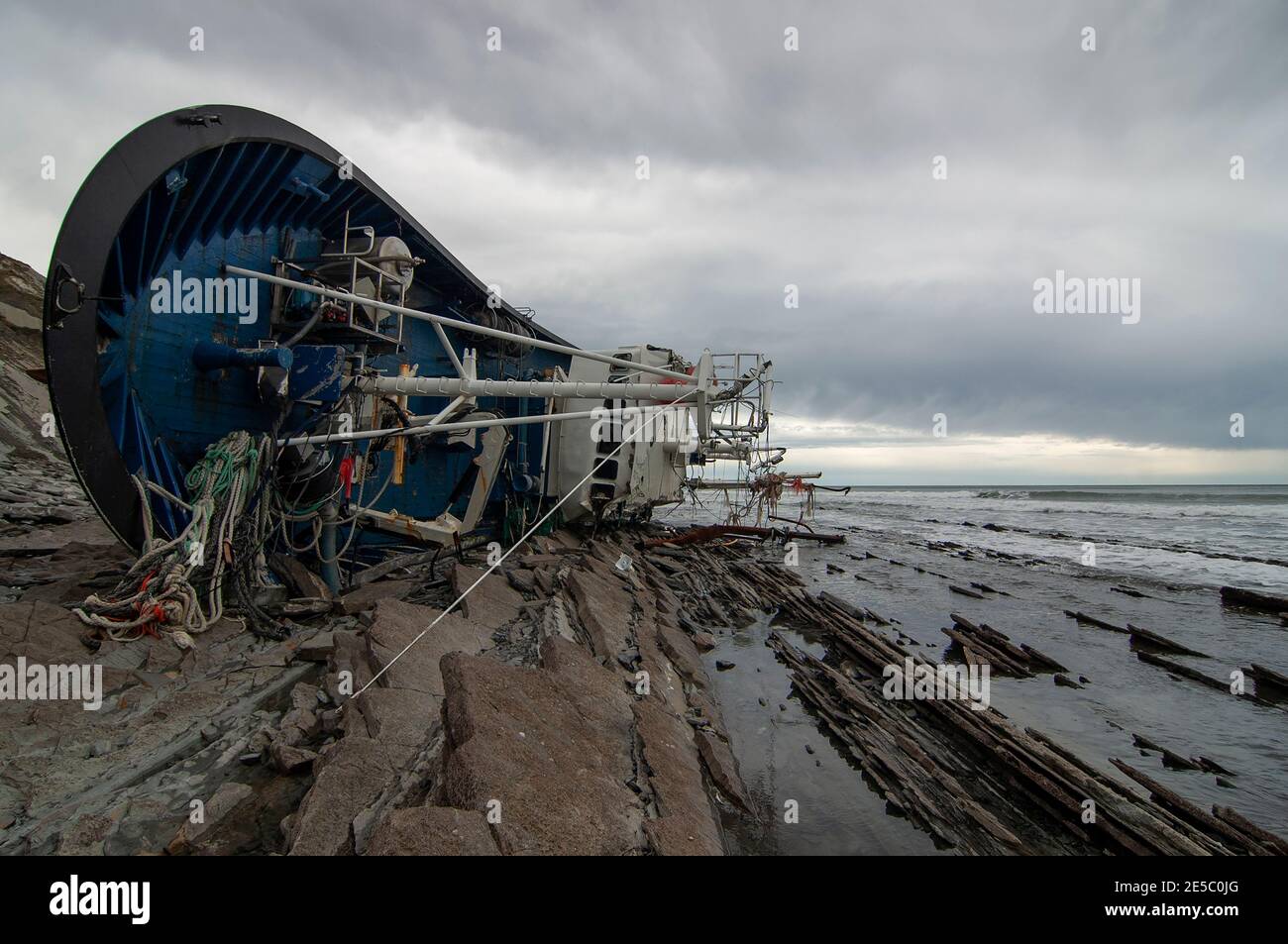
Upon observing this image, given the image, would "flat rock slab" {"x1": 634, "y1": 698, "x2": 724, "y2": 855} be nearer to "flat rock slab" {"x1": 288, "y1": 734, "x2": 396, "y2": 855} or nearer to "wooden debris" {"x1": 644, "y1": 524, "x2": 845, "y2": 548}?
"flat rock slab" {"x1": 288, "y1": 734, "x2": 396, "y2": 855}

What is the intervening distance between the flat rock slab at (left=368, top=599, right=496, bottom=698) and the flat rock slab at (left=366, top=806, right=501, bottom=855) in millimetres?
2246

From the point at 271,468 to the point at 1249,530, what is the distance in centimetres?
4978

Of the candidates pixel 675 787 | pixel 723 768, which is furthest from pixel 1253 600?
pixel 675 787

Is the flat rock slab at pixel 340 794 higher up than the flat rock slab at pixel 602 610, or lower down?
higher up

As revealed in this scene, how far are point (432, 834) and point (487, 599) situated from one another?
543 cm

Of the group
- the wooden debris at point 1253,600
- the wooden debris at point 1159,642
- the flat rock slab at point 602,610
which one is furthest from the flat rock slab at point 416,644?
the wooden debris at point 1253,600

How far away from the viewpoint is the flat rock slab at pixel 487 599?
24.2 feet

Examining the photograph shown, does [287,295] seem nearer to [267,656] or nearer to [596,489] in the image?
[267,656]

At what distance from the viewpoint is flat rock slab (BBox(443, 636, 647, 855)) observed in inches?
121

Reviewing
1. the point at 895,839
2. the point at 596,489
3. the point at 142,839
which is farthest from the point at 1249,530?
the point at 142,839

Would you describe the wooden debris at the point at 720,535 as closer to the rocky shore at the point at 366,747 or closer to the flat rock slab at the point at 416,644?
the flat rock slab at the point at 416,644

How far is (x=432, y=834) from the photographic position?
271 cm

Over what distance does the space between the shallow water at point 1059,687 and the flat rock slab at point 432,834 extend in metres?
2.55

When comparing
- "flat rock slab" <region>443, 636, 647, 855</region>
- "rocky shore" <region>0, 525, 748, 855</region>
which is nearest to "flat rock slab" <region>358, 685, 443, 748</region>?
"rocky shore" <region>0, 525, 748, 855</region>
